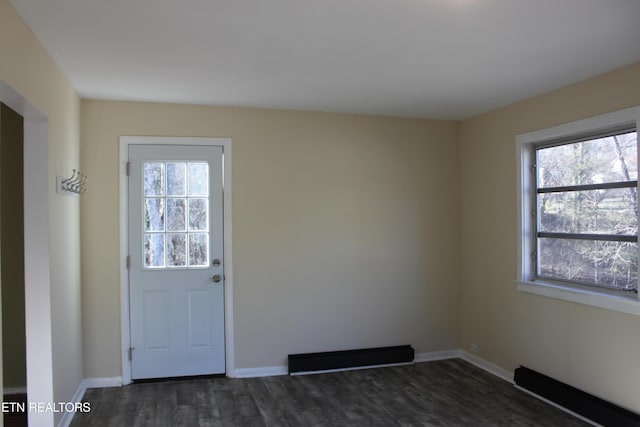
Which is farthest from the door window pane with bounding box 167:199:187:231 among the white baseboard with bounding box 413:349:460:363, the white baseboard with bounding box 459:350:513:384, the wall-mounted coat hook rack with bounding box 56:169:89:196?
the white baseboard with bounding box 459:350:513:384

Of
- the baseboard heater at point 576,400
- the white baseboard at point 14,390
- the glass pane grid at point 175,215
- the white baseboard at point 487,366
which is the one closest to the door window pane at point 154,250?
the glass pane grid at point 175,215

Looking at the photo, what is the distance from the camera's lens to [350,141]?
4.63m

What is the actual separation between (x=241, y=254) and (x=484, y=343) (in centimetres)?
250

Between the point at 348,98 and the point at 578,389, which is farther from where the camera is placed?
the point at 348,98

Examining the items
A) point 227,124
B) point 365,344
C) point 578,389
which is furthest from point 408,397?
point 227,124

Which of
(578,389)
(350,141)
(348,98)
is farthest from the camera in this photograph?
(350,141)

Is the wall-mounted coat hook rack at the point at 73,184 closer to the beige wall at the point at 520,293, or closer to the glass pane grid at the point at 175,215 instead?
the glass pane grid at the point at 175,215

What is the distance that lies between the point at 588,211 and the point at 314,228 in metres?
2.31

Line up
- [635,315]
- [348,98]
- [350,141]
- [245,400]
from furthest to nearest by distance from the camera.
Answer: [350,141]
[348,98]
[245,400]
[635,315]

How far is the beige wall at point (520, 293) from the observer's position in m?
3.19

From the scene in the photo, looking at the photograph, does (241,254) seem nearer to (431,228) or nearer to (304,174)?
(304,174)

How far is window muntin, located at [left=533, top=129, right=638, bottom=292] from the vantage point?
3.21 meters

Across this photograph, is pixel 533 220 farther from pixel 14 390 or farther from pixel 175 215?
pixel 14 390

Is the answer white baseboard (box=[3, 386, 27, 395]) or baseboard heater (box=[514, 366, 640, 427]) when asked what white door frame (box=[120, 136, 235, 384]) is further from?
baseboard heater (box=[514, 366, 640, 427])
